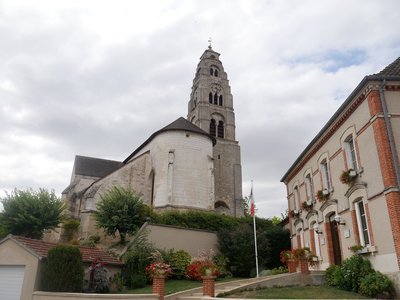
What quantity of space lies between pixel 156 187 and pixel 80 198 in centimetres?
872

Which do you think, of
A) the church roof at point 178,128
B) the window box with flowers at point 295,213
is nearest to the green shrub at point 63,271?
the window box with flowers at point 295,213

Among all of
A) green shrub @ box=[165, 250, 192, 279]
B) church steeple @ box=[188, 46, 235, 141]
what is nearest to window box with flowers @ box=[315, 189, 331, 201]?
green shrub @ box=[165, 250, 192, 279]

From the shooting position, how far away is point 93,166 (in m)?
41.0

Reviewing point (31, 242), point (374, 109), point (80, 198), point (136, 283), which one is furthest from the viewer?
point (80, 198)

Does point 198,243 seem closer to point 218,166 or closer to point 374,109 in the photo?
point 374,109

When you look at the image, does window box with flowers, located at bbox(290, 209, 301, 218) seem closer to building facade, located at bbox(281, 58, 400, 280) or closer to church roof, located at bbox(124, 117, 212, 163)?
building facade, located at bbox(281, 58, 400, 280)

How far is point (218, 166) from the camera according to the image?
3853 centimetres

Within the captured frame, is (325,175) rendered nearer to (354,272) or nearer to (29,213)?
(354,272)

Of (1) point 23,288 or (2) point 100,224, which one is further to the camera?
(2) point 100,224

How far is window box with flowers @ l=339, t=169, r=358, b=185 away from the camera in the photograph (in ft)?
41.2

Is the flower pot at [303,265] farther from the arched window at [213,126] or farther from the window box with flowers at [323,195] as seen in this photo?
the arched window at [213,126]

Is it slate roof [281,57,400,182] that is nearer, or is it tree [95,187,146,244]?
slate roof [281,57,400,182]

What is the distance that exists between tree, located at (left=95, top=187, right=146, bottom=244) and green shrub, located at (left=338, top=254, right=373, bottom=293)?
12.0 m

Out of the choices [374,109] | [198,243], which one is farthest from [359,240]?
[198,243]
